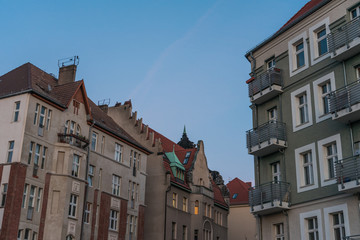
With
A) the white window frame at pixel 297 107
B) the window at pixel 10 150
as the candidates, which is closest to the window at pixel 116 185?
the window at pixel 10 150

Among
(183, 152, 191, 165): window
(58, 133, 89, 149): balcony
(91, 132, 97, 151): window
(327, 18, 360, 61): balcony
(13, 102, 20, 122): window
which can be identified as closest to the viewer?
(327, 18, 360, 61): balcony

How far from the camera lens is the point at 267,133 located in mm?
26203

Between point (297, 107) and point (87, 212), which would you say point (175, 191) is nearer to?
point (87, 212)

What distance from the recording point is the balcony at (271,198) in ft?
80.3

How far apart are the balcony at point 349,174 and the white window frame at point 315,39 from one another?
20.0 feet

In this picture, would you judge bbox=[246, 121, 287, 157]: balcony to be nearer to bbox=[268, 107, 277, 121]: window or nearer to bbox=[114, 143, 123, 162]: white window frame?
bbox=[268, 107, 277, 121]: window

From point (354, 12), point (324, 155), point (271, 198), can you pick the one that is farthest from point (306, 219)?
point (354, 12)

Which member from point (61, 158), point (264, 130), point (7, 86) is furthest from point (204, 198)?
point (264, 130)

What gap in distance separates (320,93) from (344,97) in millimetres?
3072

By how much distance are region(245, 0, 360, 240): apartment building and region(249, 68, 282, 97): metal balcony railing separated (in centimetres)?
6

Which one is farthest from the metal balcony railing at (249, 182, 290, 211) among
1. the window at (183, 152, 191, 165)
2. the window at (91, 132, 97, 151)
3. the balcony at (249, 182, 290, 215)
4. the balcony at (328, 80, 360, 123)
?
the window at (183, 152, 191, 165)

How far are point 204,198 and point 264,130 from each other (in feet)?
103

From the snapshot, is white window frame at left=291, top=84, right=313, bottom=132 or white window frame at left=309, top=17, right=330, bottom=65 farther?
white window frame at left=291, top=84, right=313, bottom=132

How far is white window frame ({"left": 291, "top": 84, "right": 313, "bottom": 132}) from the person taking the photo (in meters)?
24.7
